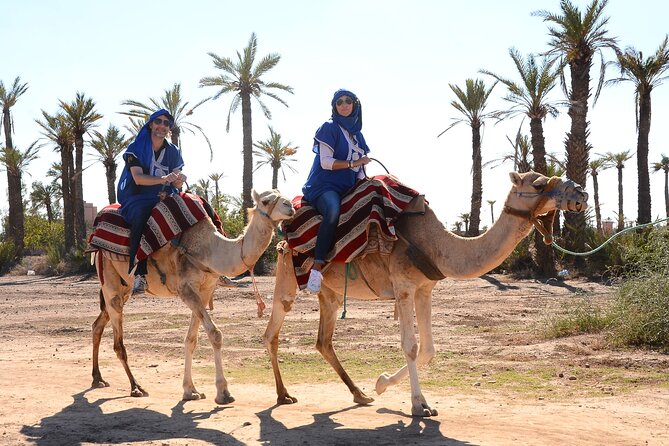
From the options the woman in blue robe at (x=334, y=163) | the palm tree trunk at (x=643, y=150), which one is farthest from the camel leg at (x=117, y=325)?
the palm tree trunk at (x=643, y=150)

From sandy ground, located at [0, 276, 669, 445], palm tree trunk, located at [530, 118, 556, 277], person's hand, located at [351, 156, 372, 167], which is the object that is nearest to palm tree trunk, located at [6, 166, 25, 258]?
palm tree trunk, located at [530, 118, 556, 277]

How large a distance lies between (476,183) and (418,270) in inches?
1146

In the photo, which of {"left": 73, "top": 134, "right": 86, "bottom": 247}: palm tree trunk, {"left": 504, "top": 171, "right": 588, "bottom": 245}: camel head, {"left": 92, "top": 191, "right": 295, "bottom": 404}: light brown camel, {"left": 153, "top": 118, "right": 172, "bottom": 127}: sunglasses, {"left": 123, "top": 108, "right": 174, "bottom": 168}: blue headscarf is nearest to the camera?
{"left": 504, "top": 171, "right": 588, "bottom": 245}: camel head

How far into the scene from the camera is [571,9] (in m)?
29.3

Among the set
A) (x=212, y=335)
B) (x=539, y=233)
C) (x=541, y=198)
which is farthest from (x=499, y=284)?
(x=541, y=198)

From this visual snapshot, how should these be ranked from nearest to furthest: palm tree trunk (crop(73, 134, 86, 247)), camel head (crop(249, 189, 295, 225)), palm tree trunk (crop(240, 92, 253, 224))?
camel head (crop(249, 189, 295, 225))
palm tree trunk (crop(240, 92, 253, 224))
palm tree trunk (crop(73, 134, 86, 247))

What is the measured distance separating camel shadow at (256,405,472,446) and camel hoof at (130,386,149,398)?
2108 mm

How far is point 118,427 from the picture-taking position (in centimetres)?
760

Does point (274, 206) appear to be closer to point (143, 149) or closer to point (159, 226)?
point (159, 226)

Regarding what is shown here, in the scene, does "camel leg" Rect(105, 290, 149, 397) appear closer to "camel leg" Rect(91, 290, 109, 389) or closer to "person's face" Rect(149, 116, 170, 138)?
"camel leg" Rect(91, 290, 109, 389)

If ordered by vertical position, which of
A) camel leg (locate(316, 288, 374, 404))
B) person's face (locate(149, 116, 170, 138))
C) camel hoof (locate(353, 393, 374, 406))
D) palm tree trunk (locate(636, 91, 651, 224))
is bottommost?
camel hoof (locate(353, 393, 374, 406))

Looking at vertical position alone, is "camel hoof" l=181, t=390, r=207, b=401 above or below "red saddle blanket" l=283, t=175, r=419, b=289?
below

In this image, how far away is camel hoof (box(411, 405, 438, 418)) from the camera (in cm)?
776

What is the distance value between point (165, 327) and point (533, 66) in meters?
19.8
